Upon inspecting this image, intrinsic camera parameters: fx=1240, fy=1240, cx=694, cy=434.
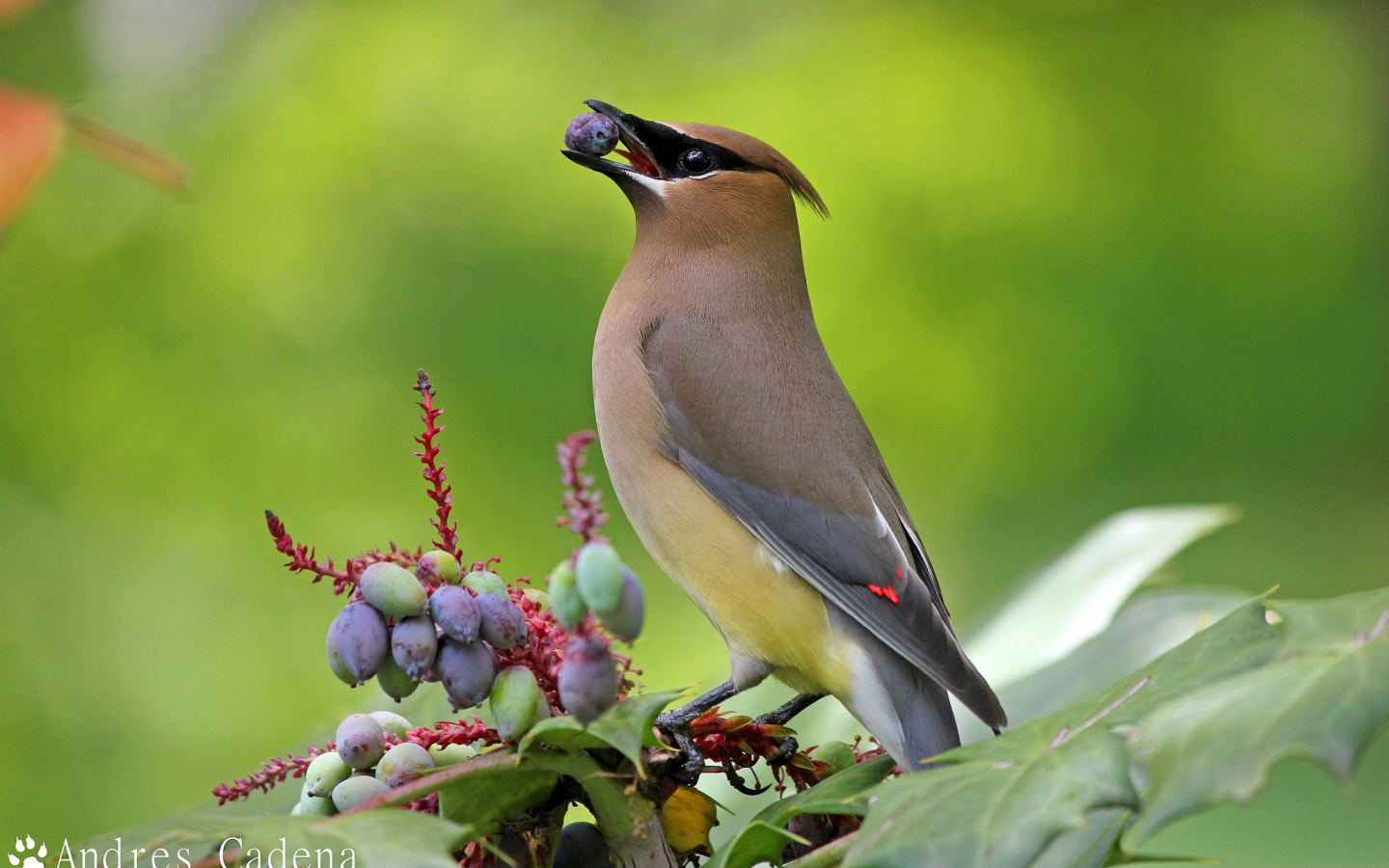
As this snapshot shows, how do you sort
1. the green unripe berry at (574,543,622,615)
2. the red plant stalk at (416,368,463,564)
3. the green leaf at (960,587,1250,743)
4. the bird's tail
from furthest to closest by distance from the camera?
the green leaf at (960,587,1250,743) < the bird's tail < the red plant stalk at (416,368,463,564) < the green unripe berry at (574,543,622,615)

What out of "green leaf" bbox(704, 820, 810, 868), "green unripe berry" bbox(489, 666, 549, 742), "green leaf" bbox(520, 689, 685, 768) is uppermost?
"green unripe berry" bbox(489, 666, 549, 742)

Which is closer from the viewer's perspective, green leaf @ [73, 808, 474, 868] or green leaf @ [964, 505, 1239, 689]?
green leaf @ [73, 808, 474, 868]

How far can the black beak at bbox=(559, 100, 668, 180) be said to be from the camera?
1.83 m

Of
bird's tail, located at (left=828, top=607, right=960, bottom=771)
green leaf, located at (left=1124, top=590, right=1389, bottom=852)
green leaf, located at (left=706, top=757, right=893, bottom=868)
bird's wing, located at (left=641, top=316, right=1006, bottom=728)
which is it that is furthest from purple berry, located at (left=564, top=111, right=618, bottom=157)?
green leaf, located at (left=1124, top=590, right=1389, bottom=852)

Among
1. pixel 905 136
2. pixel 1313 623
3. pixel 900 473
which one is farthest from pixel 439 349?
pixel 1313 623

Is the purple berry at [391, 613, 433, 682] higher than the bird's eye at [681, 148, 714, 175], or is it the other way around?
the bird's eye at [681, 148, 714, 175]

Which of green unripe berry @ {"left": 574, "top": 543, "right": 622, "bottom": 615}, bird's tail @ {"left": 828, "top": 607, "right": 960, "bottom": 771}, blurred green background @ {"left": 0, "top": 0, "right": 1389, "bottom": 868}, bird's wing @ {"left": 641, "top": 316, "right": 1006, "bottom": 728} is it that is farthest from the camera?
blurred green background @ {"left": 0, "top": 0, "right": 1389, "bottom": 868}

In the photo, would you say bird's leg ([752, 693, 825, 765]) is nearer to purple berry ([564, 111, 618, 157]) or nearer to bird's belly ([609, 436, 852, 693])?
bird's belly ([609, 436, 852, 693])

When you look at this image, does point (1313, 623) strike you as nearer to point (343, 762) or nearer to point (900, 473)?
point (343, 762)

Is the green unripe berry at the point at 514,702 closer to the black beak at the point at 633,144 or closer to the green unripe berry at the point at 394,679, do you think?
the green unripe berry at the point at 394,679

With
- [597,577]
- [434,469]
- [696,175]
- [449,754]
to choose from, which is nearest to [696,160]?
[696,175]

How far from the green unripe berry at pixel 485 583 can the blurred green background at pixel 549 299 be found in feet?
7.09

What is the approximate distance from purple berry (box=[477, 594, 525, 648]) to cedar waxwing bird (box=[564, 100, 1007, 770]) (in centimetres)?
39

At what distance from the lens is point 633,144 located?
1.86 meters
